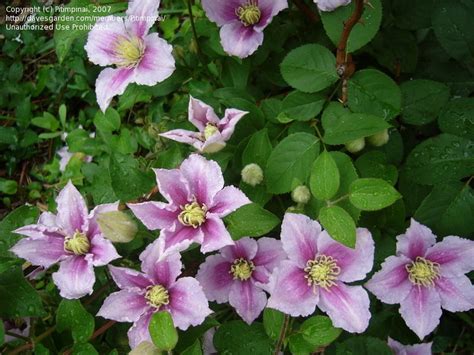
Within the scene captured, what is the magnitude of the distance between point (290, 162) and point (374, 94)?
217 mm

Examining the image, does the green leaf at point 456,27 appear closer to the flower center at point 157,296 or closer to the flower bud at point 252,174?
the flower bud at point 252,174

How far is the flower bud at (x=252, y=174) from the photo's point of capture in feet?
3.40

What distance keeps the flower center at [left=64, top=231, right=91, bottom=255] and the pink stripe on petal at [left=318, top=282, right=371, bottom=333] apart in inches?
17.3

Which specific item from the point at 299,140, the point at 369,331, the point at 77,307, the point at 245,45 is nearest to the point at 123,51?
the point at 245,45

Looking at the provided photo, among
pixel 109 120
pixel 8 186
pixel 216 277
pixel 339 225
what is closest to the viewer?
pixel 339 225

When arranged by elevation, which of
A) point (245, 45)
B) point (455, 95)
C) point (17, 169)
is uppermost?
point (245, 45)

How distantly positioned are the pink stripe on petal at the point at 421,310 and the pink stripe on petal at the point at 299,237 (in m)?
0.22

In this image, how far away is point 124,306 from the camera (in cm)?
101

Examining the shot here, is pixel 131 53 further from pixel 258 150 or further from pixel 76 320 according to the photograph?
pixel 76 320

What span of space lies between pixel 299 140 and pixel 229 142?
0.17m

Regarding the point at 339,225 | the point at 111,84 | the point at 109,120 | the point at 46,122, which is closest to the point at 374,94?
the point at 339,225

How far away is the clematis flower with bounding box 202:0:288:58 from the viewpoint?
1.17 meters

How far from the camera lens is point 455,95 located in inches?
50.9

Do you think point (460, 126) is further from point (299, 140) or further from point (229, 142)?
point (229, 142)
